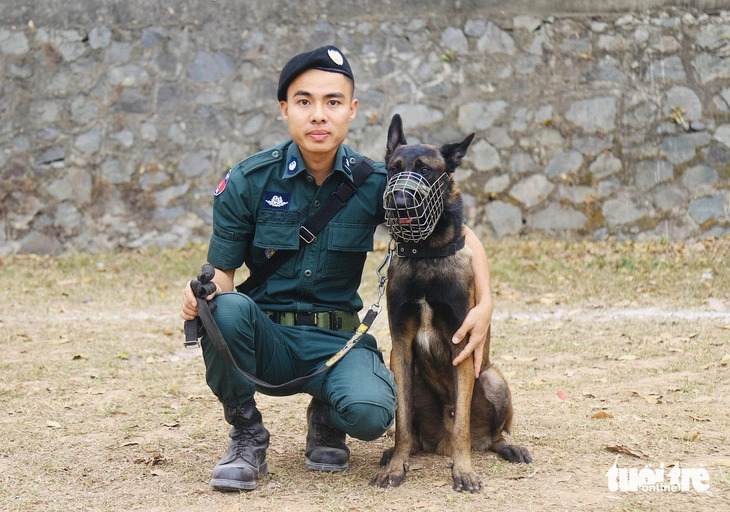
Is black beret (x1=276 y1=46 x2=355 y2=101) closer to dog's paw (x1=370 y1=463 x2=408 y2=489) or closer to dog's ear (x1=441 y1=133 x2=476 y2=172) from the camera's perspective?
dog's ear (x1=441 y1=133 x2=476 y2=172)

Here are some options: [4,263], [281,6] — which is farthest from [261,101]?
[4,263]

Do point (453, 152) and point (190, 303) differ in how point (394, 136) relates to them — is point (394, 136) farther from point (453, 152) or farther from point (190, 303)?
point (190, 303)

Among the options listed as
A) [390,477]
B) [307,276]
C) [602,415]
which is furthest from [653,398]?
[307,276]

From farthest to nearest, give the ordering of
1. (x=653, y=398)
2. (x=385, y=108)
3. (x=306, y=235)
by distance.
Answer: (x=385, y=108) < (x=653, y=398) < (x=306, y=235)

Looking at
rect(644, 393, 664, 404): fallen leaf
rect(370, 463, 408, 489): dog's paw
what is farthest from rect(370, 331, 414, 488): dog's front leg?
rect(644, 393, 664, 404): fallen leaf

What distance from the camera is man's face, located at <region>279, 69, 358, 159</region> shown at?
142 inches

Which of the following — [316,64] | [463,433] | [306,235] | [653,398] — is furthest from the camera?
[653,398]

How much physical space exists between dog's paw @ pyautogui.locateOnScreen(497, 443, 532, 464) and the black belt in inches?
34.8

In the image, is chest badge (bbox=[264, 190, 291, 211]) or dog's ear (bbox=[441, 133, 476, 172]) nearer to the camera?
dog's ear (bbox=[441, 133, 476, 172])

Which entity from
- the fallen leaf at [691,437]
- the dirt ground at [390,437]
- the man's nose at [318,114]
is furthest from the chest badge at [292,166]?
the fallen leaf at [691,437]

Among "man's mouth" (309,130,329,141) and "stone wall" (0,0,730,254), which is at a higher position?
"stone wall" (0,0,730,254)

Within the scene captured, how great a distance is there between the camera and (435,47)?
9.73 meters

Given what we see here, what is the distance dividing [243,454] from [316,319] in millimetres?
666

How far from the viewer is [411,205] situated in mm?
3229
